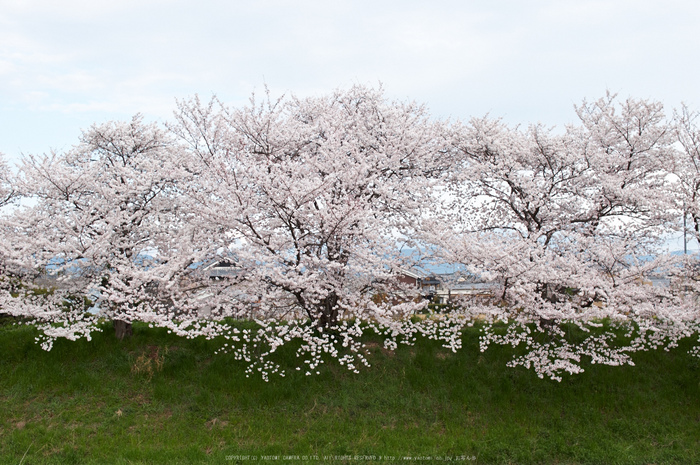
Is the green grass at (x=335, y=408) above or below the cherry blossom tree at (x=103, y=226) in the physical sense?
below

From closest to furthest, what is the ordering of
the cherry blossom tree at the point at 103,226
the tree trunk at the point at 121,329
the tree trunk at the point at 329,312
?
the cherry blossom tree at the point at 103,226 < the tree trunk at the point at 329,312 < the tree trunk at the point at 121,329

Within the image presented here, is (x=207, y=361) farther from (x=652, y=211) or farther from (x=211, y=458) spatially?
(x=652, y=211)

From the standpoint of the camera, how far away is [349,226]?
9.72m

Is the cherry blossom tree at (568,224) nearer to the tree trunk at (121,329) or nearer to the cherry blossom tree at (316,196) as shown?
the cherry blossom tree at (316,196)

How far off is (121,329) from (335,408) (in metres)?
6.33

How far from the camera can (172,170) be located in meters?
11.1

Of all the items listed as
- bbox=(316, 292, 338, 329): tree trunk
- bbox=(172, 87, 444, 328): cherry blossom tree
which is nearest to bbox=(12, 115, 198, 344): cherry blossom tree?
bbox=(172, 87, 444, 328): cherry blossom tree

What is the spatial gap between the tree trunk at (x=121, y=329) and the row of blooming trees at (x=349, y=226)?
0.05m

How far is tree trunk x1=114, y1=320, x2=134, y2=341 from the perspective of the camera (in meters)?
12.4

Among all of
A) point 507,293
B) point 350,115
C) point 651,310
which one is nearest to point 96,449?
point 507,293

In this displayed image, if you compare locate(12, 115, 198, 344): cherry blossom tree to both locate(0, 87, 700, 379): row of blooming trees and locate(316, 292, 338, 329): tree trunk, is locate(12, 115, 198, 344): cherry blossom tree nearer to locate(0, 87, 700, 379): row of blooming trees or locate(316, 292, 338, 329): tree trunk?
locate(0, 87, 700, 379): row of blooming trees

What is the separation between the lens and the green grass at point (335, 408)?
8.70m

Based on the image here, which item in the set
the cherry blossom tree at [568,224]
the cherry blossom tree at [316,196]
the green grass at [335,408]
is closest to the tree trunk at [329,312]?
the cherry blossom tree at [316,196]

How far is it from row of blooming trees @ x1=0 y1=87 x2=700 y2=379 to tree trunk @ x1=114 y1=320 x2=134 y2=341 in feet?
0.15
